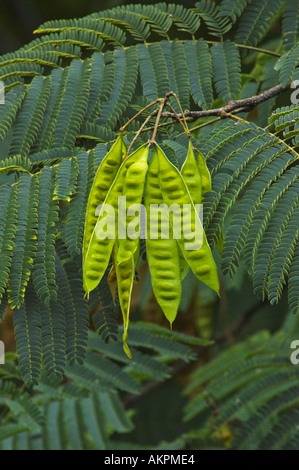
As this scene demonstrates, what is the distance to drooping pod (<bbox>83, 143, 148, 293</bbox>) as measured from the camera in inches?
55.8

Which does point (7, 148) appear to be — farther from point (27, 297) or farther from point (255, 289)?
point (255, 289)

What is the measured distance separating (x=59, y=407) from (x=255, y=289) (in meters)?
1.54

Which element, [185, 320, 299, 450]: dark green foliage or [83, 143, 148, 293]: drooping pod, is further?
[185, 320, 299, 450]: dark green foliage

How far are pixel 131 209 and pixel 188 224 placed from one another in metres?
0.13

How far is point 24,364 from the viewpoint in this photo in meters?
1.71

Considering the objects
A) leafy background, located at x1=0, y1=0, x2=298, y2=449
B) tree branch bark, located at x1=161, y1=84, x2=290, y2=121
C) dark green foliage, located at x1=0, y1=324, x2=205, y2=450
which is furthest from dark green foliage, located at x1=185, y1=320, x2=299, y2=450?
tree branch bark, located at x1=161, y1=84, x2=290, y2=121

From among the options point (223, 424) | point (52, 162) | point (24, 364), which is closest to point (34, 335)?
point (24, 364)

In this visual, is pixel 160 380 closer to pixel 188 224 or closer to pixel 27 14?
pixel 188 224

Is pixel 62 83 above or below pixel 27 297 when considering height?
above

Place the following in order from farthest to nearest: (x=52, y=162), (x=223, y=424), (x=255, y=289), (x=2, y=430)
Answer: (x=223, y=424)
(x=2, y=430)
(x=52, y=162)
(x=255, y=289)

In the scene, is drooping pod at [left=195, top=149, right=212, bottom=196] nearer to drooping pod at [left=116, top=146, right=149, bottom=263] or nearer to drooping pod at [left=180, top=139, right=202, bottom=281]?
drooping pod at [left=180, top=139, right=202, bottom=281]

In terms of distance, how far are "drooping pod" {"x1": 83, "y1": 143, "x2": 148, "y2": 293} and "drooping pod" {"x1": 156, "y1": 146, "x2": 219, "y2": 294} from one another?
0.08 meters

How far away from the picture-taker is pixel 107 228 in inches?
55.9

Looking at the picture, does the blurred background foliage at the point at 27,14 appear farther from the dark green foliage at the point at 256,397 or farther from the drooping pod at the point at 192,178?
the drooping pod at the point at 192,178
